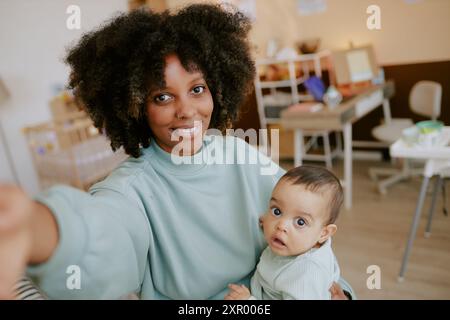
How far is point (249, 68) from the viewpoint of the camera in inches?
39.6

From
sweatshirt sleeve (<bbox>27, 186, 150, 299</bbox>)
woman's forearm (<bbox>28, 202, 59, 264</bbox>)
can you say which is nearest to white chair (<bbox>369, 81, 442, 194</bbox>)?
Answer: sweatshirt sleeve (<bbox>27, 186, 150, 299</bbox>)

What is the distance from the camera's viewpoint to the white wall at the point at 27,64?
12.5 ft

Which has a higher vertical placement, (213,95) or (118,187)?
(213,95)

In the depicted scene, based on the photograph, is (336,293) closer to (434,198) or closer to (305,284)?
(305,284)

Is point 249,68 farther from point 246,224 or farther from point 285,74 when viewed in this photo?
point 285,74

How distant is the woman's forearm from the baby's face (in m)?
0.42

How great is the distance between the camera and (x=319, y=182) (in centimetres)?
75

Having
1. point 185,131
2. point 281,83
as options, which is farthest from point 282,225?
point 281,83

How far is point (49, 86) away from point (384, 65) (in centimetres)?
355

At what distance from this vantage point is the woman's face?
758mm

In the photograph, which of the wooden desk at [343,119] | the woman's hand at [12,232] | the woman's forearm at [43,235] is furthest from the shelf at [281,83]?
the woman's hand at [12,232]

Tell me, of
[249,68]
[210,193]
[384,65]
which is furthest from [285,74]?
[210,193]

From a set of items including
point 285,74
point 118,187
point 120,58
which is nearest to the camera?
point 118,187

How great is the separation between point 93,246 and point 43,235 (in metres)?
0.10
